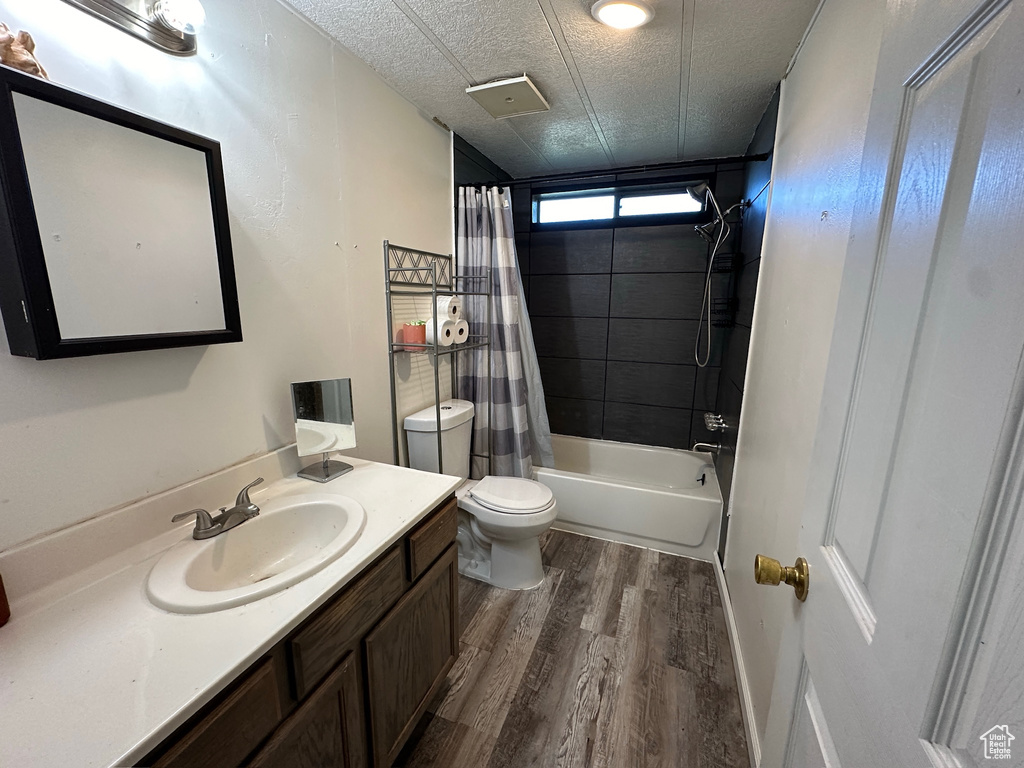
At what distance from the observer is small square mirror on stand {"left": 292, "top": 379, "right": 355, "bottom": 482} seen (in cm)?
133

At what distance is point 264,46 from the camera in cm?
121

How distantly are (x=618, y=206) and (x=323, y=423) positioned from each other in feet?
7.52

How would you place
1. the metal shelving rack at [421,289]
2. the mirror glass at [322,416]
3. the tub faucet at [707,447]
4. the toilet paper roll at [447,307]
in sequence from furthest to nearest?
the tub faucet at [707,447] < the toilet paper roll at [447,307] < the metal shelving rack at [421,289] < the mirror glass at [322,416]

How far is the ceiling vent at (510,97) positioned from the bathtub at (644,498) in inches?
76.2

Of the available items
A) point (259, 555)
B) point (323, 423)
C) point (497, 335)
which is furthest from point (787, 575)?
point (497, 335)

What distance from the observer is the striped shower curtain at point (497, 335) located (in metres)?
2.25

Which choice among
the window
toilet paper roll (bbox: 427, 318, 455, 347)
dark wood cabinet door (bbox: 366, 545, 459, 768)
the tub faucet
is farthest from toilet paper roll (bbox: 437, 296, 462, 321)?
the tub faucet

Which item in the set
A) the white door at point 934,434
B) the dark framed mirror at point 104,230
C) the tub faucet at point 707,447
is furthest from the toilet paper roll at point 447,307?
the tub faucet at point 707,447

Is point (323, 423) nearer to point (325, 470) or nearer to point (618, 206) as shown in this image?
point (325, 470)

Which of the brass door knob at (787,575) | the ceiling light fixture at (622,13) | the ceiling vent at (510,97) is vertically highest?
the ceiling light fixture at (622,13)

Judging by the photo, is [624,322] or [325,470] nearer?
[325,470]

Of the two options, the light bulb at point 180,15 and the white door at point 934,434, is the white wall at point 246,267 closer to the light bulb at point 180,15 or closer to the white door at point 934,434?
the light bulb at point 180,15

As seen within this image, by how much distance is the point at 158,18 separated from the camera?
94cm

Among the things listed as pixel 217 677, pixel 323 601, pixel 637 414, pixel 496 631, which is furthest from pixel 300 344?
pixel 637 414
